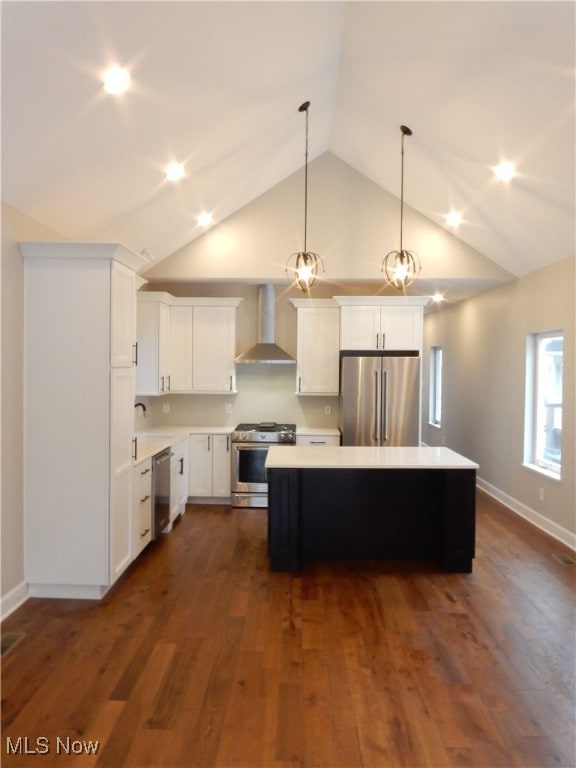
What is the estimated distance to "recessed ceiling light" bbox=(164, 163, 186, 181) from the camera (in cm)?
353

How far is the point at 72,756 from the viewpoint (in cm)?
183

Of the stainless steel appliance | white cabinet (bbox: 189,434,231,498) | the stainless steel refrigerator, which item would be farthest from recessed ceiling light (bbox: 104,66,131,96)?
white cabinet (bbox: 189,434,231,498)

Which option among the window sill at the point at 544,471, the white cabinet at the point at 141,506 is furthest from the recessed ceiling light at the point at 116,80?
the window sill at the point at 544,471

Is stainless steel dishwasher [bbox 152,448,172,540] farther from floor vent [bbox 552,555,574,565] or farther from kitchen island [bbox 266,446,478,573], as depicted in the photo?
floor vent [bbox 552,555,574,565]

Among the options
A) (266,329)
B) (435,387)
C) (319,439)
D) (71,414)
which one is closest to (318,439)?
(319,439)

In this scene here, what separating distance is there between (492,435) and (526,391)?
3.26ft

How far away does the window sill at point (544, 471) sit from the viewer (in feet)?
14.2

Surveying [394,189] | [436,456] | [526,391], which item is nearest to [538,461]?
[526,391]

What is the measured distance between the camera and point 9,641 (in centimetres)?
259

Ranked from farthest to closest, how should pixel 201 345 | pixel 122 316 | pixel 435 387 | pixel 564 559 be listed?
pixel 435 387 → pixel 201 345 → pixel 564 559 → pixel 122 316

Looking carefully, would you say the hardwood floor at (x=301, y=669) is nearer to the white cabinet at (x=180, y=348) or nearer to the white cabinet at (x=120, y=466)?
the white cabinet at (x=120, y=466)

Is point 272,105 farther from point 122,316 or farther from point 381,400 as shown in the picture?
point 381,400

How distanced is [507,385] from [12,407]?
16.4ft

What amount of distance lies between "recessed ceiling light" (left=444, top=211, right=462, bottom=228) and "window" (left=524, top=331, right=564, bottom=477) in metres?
1.45
